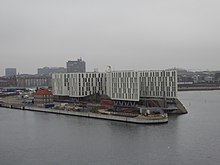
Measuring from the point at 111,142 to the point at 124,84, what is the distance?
7.22m

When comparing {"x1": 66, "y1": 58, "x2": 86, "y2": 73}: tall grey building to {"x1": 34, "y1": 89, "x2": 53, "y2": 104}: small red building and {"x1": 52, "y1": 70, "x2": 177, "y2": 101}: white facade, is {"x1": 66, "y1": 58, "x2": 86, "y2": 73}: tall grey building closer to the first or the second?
{"x1": 52, "y1": 70, "x2": 177, "y2": 101}: white facade

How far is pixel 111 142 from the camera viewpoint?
9172mm

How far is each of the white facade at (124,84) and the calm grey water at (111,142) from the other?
2727mm

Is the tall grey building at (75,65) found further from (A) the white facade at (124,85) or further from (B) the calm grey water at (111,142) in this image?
(B) the calm grey water at (111,142)

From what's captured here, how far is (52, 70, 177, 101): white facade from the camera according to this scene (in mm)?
15430

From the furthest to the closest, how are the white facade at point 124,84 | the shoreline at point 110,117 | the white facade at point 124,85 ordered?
the white facade at point 124,85 → the white facade at point 124,84 → the shoreline at point 110,117

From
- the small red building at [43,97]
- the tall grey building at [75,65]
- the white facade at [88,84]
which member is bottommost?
the small red building at [43,97]

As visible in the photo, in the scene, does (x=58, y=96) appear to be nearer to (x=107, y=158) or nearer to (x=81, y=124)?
(x=81, y=124)

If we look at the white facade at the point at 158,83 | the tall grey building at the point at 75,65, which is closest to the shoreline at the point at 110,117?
the white facade at the point at 158,83

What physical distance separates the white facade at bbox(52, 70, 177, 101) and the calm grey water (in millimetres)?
2727

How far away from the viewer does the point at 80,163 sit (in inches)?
285

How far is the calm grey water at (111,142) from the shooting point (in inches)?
295

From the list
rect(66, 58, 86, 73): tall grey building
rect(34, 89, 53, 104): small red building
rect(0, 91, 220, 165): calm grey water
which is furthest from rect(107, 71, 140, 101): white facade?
rect(66, 58, 86, 73): tall grey building

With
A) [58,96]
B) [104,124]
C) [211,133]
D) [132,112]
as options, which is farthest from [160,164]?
[58,96]
